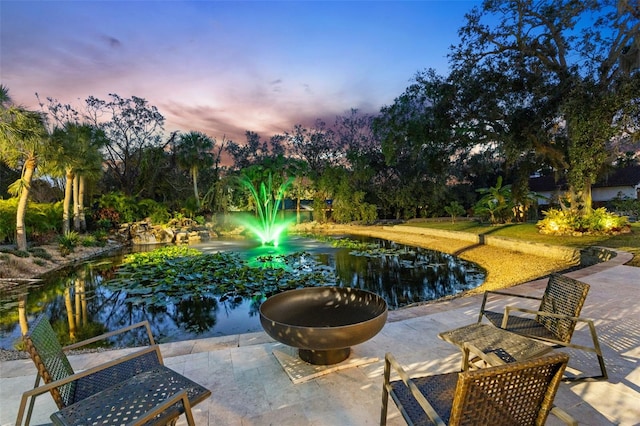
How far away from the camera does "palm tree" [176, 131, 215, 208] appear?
2753 centimetres

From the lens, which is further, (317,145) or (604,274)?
(317,145)

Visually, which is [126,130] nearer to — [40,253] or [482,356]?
[40,253]

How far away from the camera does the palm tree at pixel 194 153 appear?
90.3ft

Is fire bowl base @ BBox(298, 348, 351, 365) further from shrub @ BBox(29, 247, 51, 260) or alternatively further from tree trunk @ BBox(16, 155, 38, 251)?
tree trunk @ BBox(16, 155, 38, 251)

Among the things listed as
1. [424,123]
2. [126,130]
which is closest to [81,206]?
[126,130]

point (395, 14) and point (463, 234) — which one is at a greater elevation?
point (395, 14)

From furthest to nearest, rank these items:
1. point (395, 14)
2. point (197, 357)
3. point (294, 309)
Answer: point (395, 14) → point (294, 309) → point (197, 357)

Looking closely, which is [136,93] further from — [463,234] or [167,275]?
[463,234]

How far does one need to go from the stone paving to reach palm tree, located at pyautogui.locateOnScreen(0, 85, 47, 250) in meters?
11.0

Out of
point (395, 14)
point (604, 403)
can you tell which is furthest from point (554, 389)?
point (395, 14)

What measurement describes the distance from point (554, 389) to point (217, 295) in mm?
6904

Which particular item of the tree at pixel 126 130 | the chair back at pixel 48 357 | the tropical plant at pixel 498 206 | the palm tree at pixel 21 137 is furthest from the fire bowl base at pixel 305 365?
the tree at pixel 126 130

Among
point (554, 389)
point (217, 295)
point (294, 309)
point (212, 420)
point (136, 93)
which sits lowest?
point (217, 295)

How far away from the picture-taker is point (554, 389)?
1.50 metres
